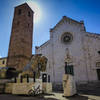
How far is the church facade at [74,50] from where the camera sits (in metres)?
16.4

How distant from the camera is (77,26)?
19.8 metres

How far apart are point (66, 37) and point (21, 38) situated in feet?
41.0

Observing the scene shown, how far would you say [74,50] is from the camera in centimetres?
1864

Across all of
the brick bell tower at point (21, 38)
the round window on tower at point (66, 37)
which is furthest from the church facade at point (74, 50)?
the brick bell tower at point (21, 38)

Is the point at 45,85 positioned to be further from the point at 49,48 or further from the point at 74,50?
the point at 49,48

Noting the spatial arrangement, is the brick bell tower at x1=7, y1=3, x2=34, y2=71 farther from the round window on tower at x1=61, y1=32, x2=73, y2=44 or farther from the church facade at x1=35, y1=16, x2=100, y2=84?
the round window on tower at x1=61, y1=32, x2=73, y2=44

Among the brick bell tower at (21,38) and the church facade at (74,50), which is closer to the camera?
the church facade at (74,50)

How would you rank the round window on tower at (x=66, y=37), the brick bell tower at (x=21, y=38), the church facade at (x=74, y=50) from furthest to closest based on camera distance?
the brick bell tower at (x=21, y=38)
the round window on tower at (x=66, y=37)
the church facade at (x=74, y=50)

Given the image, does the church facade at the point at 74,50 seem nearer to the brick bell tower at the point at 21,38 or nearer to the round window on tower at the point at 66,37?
the round window on tower at the point at 66,37

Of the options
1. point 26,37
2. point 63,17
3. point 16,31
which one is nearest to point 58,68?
point 63,17

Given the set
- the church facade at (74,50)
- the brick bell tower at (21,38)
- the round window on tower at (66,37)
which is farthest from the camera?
the brick bell tower at (21,38)

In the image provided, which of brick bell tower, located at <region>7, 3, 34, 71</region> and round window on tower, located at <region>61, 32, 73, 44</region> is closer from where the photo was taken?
round window on tower, located at <region>61, 32, 73, 44</region>

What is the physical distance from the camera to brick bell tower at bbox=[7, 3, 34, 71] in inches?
936

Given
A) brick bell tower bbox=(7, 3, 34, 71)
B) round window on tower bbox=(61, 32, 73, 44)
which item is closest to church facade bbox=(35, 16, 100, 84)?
round window on tower bbox=(61, 32, 73, 44)
